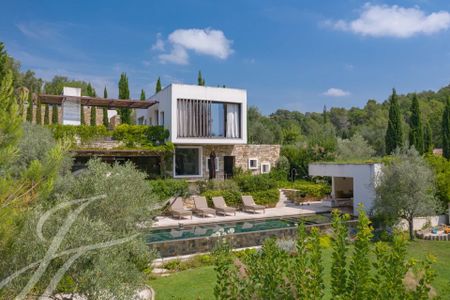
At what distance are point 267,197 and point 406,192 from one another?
9922 millimetres

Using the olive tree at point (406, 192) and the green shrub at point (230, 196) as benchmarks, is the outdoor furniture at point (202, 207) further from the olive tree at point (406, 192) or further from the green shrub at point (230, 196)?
the olive tree at point (406, 192)

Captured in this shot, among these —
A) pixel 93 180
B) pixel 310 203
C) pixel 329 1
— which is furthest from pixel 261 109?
pixel 93 180

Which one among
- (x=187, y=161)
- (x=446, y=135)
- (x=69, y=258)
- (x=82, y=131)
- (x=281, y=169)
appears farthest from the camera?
(x=446, y=135)

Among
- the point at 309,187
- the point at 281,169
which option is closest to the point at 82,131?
the point at 281,169

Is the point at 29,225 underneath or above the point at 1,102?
underneath

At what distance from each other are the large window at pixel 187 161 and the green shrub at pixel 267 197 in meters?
4.67

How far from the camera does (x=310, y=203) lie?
25.0 meters

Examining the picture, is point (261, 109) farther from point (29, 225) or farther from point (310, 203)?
point (29, 225)

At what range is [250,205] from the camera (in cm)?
2205

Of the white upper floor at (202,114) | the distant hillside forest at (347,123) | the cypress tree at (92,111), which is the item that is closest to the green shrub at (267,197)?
the white upper floor at (202,114)

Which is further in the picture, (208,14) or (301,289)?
(208,14)

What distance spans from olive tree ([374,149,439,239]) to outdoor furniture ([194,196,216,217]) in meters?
8.55

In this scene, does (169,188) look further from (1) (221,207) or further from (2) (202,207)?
(1) (221,207)

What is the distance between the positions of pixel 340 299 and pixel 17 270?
13.2 feet
